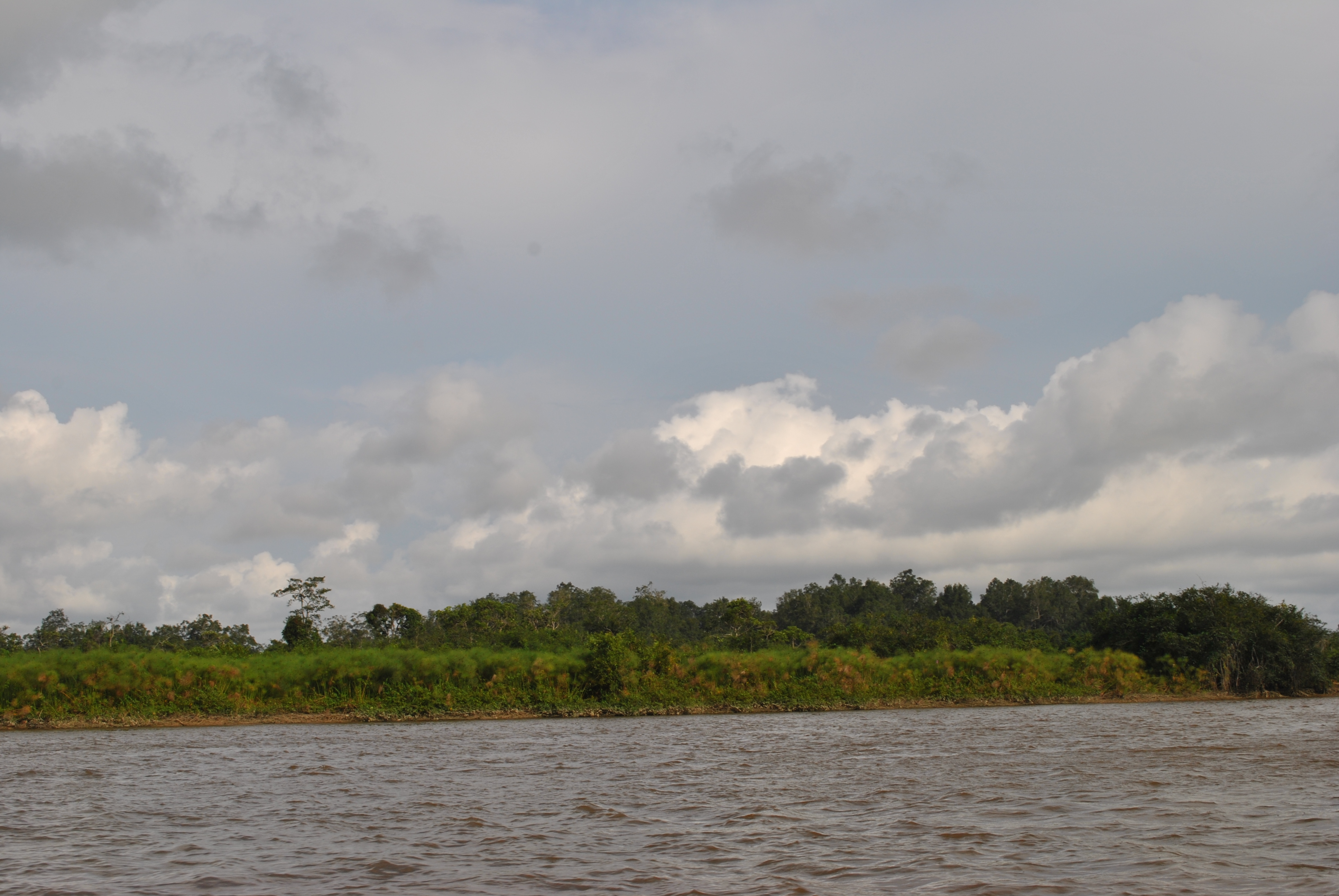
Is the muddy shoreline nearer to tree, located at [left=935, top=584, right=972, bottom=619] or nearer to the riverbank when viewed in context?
the riverbank

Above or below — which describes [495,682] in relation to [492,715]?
above

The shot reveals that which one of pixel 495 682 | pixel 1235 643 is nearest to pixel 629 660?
pixel 495 682

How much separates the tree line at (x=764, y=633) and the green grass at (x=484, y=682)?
2.10 metres

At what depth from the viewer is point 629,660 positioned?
3897 centimetres

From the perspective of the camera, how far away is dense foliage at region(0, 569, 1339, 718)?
1350 inches

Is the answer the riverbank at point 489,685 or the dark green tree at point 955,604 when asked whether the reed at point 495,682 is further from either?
the dark green tree at point 955,604

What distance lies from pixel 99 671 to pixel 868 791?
28.8 meters

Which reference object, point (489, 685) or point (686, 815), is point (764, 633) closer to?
point (489, 685)

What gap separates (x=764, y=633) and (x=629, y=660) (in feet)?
101

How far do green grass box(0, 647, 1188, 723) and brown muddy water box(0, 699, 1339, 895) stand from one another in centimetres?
903

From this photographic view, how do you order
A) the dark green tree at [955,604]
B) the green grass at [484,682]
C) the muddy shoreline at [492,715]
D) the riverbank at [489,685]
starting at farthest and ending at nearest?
the dark green tree at [955,604] → the green grass at [484,682] → the riverbank at [489,685] → the muddy shoreline at [492,715]

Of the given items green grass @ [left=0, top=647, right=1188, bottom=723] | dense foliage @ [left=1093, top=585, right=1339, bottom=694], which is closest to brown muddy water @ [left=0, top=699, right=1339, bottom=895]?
green grass @ [left=0, top=647, right=1188, bottom=723]

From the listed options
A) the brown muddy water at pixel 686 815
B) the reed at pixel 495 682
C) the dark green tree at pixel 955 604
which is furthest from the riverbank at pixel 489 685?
the dark green tree at pixel 955 604

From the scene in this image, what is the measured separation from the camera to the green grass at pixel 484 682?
107 ft
